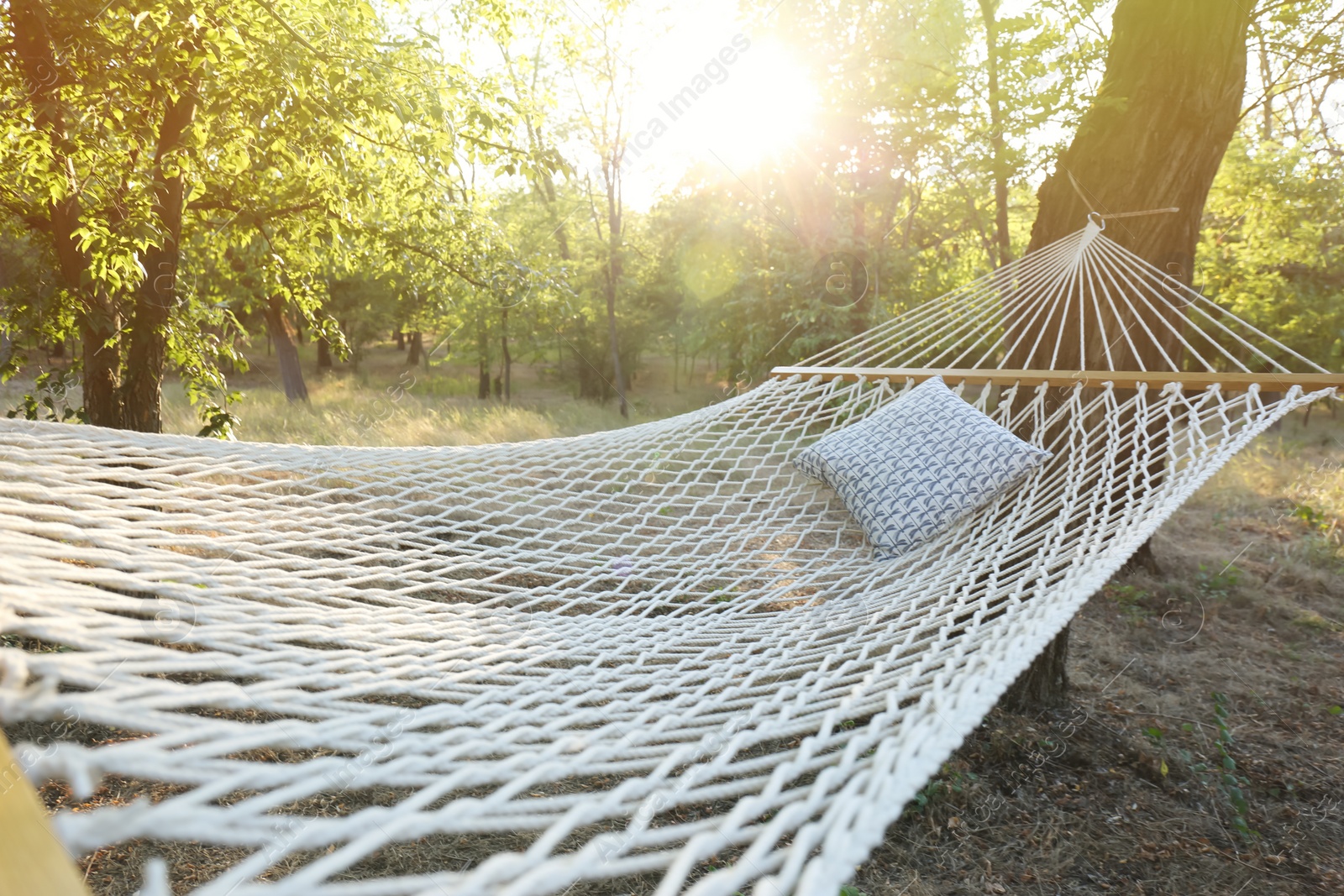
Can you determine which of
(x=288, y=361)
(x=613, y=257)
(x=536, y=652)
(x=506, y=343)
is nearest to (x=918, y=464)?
(x=536, y=652)

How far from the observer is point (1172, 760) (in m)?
1.80

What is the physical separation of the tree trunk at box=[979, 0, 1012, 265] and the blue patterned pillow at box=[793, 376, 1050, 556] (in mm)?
1200

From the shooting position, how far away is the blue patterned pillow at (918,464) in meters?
1.71

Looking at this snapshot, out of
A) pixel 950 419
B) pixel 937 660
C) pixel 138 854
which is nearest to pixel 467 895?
pixel 937 660

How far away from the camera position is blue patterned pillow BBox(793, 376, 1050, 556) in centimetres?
171

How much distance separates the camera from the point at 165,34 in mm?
1731

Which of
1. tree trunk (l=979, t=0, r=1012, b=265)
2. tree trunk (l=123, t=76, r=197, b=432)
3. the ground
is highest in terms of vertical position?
tree trunk (l=979, t=0, r=1012, b=265)

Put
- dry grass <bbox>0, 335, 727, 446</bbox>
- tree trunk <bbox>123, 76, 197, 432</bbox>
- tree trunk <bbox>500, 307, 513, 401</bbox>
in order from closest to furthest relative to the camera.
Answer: tree trunk <bbox>123, 76, 197, 432</bbox> < dry grass <bbox>0, 335, 727, 446</bbox> < tree trunk <bbox>500, 307, 513, 401</bbox>

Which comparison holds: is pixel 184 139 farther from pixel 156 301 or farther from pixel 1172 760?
pixel 1172 760

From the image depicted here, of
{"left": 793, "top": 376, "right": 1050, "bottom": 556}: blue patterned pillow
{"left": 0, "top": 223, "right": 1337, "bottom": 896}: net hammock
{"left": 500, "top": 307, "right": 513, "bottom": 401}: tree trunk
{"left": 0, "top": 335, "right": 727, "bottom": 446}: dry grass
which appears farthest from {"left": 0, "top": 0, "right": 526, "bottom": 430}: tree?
{"left": 500, "top": 307, "right": 513, "bottom": 401}: tree trunk

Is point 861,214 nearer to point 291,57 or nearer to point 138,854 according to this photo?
→ point 291,57

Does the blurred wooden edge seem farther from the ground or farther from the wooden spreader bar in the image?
the wooden spreader bar

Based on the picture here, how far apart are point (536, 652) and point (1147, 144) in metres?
2.33

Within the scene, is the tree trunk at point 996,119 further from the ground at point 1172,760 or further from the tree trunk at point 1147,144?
the ground at point 1172,760
